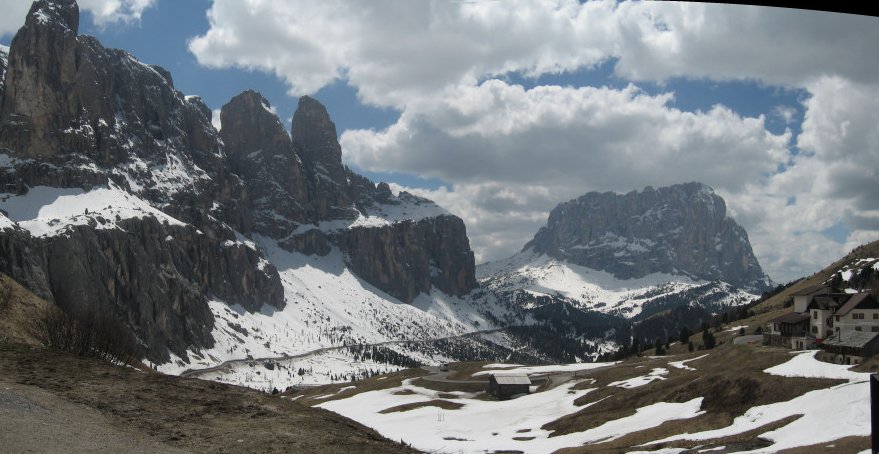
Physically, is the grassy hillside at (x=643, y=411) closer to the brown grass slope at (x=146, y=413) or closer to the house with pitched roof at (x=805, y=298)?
the house with pitched roof at (x=805, y=298)

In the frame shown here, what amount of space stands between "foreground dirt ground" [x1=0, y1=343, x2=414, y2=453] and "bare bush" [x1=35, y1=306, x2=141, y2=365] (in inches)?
312

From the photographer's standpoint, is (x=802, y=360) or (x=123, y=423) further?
(x=802, y=360)

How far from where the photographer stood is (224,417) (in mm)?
26906

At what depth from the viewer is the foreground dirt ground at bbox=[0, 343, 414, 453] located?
829 inches

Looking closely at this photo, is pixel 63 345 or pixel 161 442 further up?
pixel 63 345

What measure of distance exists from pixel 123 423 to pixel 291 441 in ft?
17.7

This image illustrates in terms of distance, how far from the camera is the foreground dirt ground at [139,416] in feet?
69.1

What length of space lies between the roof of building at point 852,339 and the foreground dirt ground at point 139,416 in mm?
55705

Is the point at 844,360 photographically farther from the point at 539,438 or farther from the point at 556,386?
the point at 556,386

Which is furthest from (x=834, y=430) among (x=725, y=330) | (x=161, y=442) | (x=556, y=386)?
(x=725, y=330)

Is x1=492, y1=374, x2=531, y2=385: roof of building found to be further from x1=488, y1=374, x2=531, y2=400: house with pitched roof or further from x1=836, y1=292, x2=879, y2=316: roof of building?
x1=836, y1=292, x2=879, y2=316: roof of building

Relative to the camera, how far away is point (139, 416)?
24.8 metres

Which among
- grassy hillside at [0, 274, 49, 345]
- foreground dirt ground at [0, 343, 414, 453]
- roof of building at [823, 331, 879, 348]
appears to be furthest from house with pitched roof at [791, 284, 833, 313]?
grassy hillside at [0, 274, 49, 345]

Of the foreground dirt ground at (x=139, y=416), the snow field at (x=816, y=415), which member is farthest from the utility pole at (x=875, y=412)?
the snow field at (x=816, y=415)
